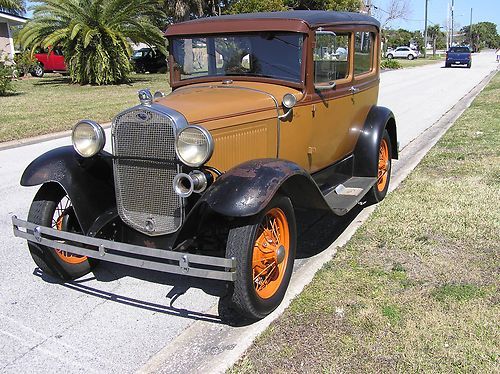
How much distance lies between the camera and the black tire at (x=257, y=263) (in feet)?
10.1

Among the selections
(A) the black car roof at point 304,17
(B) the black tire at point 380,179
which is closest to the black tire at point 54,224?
(A) the black car roof at point 304,17

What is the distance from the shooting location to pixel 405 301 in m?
3.44

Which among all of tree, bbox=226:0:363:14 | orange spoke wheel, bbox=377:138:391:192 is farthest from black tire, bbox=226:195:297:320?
tree, bbox=226:0:363:14

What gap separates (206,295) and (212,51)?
82.0 inches

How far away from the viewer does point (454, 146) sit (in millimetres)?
8305

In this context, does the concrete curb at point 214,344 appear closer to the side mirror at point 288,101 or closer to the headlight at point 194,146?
the headlight at point 194,146

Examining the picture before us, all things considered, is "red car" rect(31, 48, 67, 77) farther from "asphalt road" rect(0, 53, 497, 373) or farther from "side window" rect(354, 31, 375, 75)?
"asphalt road" rect(0, 53, 497, 373)

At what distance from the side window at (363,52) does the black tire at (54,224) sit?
3085 mm

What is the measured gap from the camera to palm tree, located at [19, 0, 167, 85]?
778 inches

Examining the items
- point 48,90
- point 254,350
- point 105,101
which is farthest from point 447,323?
point 48,90

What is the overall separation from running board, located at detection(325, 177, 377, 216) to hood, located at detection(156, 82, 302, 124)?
98 centimetres

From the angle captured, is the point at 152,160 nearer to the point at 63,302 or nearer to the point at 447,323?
the point at 63,302

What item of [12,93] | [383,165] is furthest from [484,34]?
[383,165]

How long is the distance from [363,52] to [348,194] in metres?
1.68
